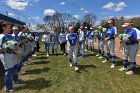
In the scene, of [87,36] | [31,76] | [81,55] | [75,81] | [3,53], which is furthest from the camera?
[87,36]

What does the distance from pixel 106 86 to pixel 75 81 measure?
137 cm

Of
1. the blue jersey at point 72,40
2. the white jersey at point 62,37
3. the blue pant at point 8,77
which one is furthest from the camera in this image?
the white jersey at point 62,37

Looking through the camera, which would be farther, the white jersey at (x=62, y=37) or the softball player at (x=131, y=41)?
the white jersey at (x=62, y=37)

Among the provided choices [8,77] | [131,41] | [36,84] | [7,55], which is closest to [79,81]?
[36,84]

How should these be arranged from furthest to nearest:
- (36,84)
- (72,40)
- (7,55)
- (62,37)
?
(62,37)
(72,40)
(36,84)
(7,55)

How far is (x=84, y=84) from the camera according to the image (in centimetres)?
Answer: 973

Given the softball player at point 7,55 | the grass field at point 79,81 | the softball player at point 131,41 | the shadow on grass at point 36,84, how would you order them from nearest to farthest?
the softball player at point 7,55, the grass field at point 79,81, the shadow on grass at point 36,84, the softball player at point 131,41

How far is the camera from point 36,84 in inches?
387

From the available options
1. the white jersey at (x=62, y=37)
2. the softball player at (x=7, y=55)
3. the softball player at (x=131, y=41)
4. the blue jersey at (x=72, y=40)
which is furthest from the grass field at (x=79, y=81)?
the white jersey at (x=62, y=37)

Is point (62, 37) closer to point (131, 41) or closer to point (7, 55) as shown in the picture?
point (131, 41)

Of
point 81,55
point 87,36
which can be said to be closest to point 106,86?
point 81,55

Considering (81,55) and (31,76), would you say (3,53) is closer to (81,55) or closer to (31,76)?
(31,76)

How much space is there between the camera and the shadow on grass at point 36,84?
9388mm

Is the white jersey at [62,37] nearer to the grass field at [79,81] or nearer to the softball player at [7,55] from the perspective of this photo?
the grass field at [79,81]
